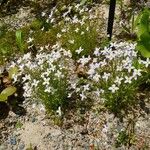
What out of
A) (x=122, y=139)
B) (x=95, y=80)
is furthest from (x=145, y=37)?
(x=122, y=139)

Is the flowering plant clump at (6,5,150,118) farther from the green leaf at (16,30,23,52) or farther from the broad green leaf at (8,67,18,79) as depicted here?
the green leaf at (16,30,23,52)

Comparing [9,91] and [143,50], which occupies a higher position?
[143,50]

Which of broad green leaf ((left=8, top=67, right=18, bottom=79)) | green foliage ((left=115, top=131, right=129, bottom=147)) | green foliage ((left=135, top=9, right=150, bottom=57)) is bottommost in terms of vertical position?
green foliage ((left=115, top=131, right=129, bottom=147))

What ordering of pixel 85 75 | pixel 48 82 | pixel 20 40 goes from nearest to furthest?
pixel 48 82
pixel 85 75
pixel 20 40

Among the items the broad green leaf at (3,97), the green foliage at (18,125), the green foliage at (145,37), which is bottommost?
the green foliage at (18,125)

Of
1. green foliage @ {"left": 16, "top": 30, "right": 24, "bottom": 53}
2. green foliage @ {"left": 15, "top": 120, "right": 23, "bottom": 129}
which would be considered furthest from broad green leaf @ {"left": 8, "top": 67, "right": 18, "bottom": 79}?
green foliage @ {"left": 15, "top": 120, "right": 23, "bottom": 129}

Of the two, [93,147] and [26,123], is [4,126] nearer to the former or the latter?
[26,123]

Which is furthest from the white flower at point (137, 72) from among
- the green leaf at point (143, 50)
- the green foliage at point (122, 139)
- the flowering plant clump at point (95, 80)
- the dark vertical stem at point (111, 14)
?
the dark vertical stem at point (111, 14)

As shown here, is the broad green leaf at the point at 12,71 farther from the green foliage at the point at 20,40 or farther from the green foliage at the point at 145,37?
the green foliage at the point at 145,37

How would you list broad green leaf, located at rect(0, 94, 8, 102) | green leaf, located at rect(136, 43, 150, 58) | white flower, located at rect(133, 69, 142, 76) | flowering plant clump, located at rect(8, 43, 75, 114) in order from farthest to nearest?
broad green leaf, located at rect(0, 94, 8, 102) < green leaf, located at rect(136, 43, 150, 58) < flowering plant clump, located at rect(8, 43, 75, 114) < white flower, located at rect(133, 69, 142, 76)

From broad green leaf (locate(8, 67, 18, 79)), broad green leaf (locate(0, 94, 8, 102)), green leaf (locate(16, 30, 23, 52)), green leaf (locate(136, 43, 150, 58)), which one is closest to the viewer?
green leaf (locate(136, 43, 150, 58))

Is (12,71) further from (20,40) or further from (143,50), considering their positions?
(143,50)

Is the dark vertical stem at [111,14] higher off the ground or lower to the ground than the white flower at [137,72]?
higher
